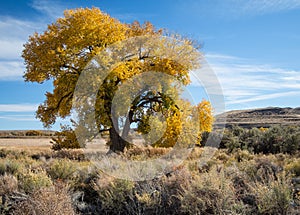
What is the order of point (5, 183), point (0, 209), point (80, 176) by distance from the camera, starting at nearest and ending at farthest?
point (0, 209), point (5, 183), point (80, 176)

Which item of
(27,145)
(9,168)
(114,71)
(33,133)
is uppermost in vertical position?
(114,71)

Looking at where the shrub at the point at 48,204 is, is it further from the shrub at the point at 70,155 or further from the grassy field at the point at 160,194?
the shrub at the point at 70,155

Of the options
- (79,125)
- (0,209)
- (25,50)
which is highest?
(25,50)

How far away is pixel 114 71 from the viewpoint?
21.2m

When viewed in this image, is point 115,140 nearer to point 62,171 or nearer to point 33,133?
point 62,171

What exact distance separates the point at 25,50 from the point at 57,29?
241 cm

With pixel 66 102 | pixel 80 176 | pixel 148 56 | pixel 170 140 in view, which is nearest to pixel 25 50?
pixel 66 102

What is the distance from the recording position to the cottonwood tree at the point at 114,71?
22.0 meters

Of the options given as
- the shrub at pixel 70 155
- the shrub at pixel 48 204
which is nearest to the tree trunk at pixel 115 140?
the shrub at pixel 70 155

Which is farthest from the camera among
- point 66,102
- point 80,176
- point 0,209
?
point 66,102

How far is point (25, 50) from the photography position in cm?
2314

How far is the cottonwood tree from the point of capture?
22.0 m

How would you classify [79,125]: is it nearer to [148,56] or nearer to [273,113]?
[148,56]

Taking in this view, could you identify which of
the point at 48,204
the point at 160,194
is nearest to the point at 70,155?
the point at 160,194
